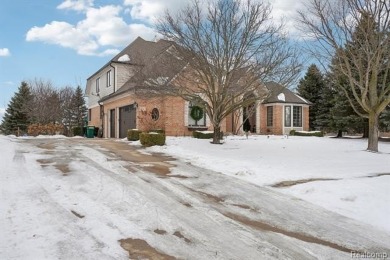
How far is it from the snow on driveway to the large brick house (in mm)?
9230

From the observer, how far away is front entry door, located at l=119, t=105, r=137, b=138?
A: 25906 mm

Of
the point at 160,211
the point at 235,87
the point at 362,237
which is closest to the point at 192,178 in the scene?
the point at 160,211

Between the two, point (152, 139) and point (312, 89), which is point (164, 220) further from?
point (312, 89)

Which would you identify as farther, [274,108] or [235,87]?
[274,108]

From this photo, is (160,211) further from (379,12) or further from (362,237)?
(379,12)

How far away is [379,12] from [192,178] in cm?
1161

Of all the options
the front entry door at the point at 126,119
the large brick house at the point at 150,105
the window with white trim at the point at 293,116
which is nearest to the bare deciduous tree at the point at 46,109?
the large brick house at the point at 150,105

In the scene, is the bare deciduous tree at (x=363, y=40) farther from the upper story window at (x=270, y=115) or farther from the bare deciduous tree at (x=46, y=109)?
the bare deciduous tree at (x=46, y=109)

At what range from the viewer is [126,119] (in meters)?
27.4

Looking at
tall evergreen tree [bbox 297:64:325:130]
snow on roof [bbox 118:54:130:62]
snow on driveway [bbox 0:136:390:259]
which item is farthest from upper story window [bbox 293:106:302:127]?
snow on driveway [bbox 0:136:390:259]

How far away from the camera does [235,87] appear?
17016 mm

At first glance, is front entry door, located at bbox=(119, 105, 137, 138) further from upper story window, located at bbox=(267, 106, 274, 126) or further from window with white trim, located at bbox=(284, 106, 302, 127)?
window with white trim, located at bbox=(284, 106, 302, 127)

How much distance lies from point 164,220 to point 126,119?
22.3 meters

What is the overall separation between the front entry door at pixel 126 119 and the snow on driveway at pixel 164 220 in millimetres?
16391
